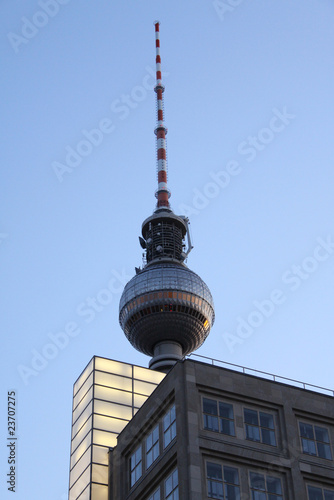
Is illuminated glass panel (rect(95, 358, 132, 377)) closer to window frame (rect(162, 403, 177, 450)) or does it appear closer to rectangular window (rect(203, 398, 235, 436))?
window frame (rect(162, 403, 177, 450))

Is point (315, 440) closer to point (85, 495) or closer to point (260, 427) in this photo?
point (260, 427)

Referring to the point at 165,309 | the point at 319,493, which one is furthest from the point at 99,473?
the point at 165,309

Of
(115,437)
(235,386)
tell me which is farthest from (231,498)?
(115,437)

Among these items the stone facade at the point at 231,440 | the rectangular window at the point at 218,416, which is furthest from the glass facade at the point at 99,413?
the rectangular window at the point at 218,416

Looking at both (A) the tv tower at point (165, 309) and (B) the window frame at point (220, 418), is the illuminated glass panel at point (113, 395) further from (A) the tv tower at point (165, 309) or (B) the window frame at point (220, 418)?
(A) the tv tower at point (165, 309)

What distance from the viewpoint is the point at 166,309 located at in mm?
113500

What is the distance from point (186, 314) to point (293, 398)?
61320 mm

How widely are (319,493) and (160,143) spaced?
3534 inches

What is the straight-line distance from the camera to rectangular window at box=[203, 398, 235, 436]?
4941cm

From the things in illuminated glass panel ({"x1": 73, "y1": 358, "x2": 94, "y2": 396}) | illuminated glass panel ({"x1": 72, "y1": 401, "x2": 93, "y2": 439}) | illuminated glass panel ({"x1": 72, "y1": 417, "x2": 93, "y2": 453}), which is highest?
illuminated glass panel ({"x1": 73, "y1": 358, "x2": 94, "y2": 396})

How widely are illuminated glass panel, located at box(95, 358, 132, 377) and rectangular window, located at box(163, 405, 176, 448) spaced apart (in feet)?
50.2

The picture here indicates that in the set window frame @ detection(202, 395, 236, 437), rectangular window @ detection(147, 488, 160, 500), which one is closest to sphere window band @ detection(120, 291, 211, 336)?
window frame @ detection(202, 395, 236, 437)

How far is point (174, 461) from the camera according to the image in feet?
158

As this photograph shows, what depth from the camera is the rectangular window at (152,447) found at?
5119cm
